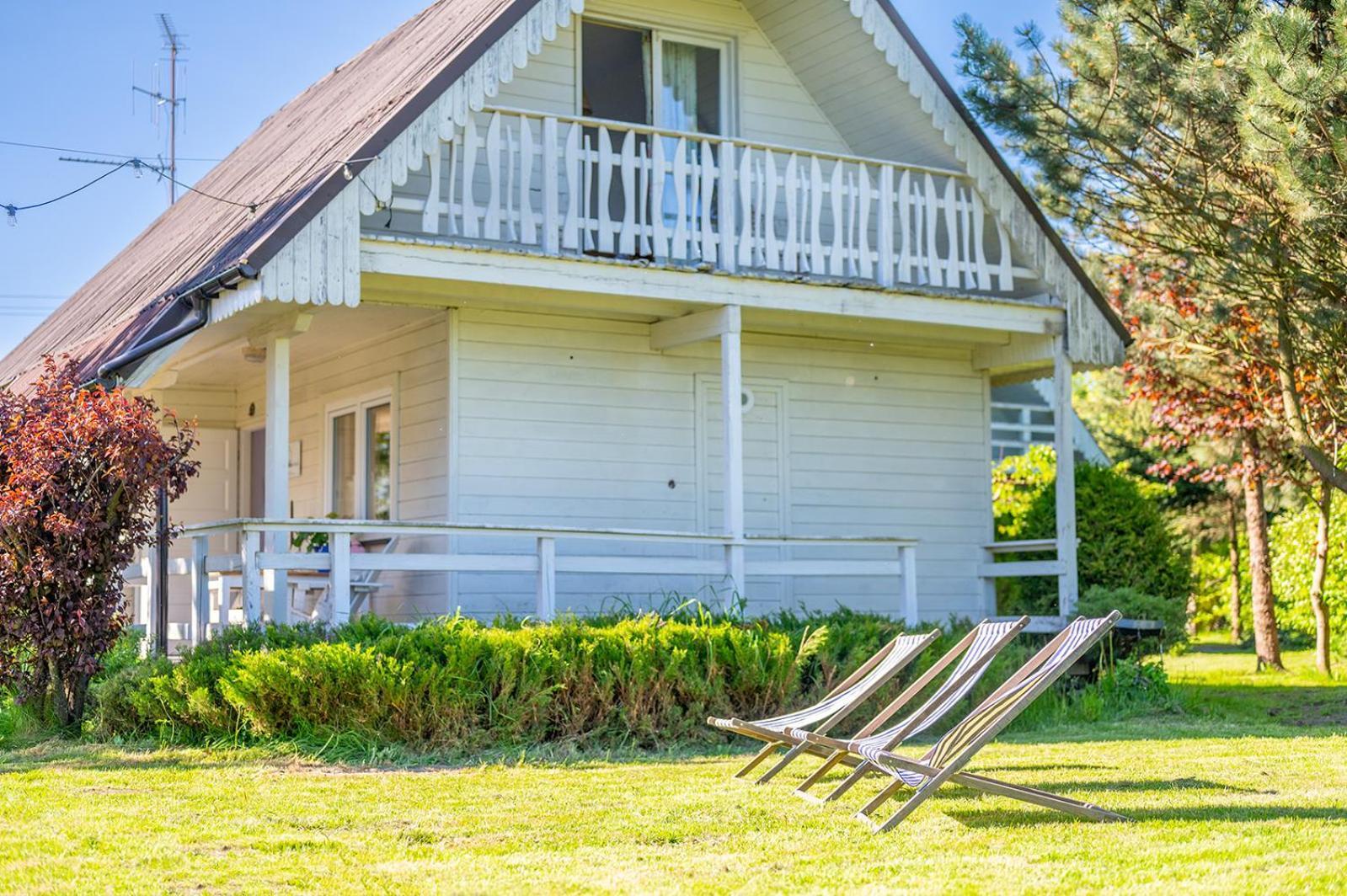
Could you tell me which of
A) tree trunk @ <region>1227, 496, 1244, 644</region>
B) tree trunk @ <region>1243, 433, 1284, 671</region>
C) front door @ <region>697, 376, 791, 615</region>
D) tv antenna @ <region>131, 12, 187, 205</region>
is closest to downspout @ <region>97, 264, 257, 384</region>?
front door @ <region>697, 376, 791, 615</region>

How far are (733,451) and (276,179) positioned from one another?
4692 mm

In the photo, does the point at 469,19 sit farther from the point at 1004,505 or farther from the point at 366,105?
the point at 1004,505

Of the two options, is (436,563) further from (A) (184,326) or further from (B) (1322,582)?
(B) (1322,582)

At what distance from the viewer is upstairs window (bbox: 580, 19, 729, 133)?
14.4m

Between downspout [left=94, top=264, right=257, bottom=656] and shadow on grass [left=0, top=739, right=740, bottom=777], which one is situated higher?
downspout [left=94, top=264, right=257, bottom=656]

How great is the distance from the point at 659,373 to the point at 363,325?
8.67 feet

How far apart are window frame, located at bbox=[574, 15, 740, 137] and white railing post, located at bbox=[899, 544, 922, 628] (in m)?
4.02

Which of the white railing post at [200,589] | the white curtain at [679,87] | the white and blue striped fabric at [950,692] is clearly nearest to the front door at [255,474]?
the white railing post at [200,589]

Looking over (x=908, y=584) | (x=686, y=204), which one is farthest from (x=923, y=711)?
(x=686, y=204)

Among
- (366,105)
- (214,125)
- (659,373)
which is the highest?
(214,125)

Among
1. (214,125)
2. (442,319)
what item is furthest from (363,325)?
(214,125)

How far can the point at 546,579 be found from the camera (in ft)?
37.5

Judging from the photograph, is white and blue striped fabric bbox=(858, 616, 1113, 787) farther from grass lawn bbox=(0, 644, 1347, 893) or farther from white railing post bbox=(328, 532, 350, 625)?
white railing post bbox=(328, 532, 350, 625)

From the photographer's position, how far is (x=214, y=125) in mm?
28078
